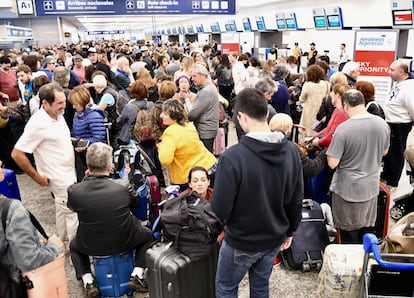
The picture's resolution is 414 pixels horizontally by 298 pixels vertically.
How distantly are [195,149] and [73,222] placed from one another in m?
Result: 1.22

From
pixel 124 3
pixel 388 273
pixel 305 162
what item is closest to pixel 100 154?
pixel 305 162

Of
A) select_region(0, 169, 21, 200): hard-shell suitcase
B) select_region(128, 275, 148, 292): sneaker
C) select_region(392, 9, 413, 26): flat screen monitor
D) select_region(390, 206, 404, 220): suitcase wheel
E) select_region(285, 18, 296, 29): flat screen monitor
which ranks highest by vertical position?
select_region(285, 18, 296, 29): flat screen monitor

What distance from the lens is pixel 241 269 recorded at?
6.80 ft

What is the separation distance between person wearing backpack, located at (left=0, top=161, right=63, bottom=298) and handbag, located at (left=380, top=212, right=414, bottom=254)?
6.49 ft

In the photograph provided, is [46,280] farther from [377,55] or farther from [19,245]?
[377,55]

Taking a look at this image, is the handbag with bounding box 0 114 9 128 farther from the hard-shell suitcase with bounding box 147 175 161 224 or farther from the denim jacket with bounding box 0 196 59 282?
the denim jacket with bounding box 0 196 59 282

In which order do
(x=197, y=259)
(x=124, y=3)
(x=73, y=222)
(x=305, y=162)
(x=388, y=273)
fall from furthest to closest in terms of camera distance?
1. (x=124, y=3)
2. (x=73, y=222)
3. (x=305, y=162)
4. (x=197, y=259)
5. (x=388, y=273)

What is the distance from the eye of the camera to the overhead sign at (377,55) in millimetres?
6621

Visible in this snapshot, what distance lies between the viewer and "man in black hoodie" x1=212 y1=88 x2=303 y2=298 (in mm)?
1831

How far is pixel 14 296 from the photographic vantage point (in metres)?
2.12

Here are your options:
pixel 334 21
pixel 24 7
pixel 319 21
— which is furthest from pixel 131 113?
pixel 319 21

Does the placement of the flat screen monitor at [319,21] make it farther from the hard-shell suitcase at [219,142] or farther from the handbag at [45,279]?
the handbag at [45,279]

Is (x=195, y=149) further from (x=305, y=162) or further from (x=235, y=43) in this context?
(x=235, y=43)

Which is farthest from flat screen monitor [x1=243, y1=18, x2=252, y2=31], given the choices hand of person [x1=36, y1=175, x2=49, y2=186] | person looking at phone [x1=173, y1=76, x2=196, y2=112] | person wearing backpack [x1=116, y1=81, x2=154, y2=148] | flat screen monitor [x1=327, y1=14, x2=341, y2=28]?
hand of person [x1=36, y1=175, x2=49, y2=186]
